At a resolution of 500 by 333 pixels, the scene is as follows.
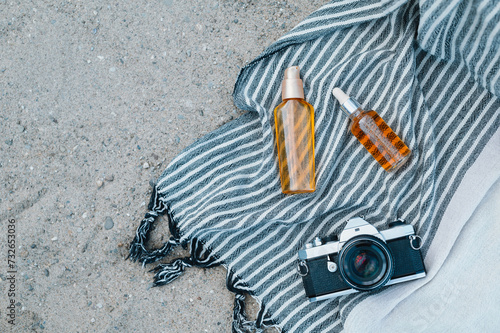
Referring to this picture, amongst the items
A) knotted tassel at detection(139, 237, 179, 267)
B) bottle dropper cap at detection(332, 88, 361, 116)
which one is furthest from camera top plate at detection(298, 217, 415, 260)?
knotted tassel at detection(139, 237, 179, 267)

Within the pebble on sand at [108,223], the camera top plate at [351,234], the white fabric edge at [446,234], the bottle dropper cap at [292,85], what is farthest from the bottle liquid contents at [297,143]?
the pebble on sand at [108,223]

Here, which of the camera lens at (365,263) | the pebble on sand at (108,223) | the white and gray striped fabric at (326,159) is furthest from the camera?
the pebble on sand at (108,223)

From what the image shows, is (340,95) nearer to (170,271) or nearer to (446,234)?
(446,234)

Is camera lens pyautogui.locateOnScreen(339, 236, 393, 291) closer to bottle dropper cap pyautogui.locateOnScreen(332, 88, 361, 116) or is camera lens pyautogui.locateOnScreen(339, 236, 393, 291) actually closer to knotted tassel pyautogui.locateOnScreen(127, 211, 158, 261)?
bottle dropper cap pyautogui.locateOnScreen(332, 88, 361, 116)

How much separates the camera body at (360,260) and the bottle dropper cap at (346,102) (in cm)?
25

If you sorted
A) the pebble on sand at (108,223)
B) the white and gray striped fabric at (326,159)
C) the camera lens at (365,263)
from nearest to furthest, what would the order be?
the camera lens at (365,263) < the white and gray striped fabric at (326,159) < the pebble on sand at (108,223)

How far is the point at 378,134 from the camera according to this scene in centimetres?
86

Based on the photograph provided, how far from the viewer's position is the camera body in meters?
0.78

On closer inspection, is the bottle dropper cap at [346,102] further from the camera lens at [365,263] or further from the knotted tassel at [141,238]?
the knotted tassel at [141,238]

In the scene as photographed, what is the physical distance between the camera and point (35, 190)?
996 mm

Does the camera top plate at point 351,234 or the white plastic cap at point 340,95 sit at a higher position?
the white plastic cap at point 340,95

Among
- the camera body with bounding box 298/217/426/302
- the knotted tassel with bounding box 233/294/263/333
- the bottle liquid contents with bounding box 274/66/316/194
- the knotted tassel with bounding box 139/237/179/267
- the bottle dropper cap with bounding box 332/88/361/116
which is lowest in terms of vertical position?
the knotted tassel with bounding box 233/294/263/333

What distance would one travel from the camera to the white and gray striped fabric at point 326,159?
877 mm

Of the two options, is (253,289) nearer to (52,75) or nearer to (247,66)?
(247,66)
